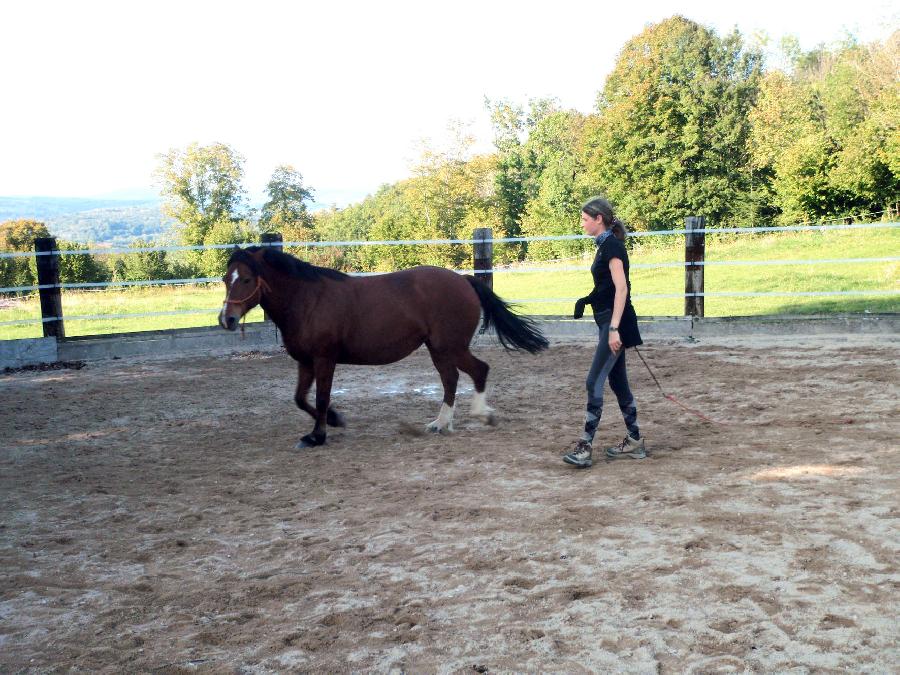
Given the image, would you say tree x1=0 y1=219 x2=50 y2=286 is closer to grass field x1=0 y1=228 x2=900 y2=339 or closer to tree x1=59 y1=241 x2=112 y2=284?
tree x1=59 y1=241 x2=112 y2=284

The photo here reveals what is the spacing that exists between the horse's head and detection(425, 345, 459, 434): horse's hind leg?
155 centimetres

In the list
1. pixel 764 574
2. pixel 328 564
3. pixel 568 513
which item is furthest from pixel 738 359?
pixel 328 564

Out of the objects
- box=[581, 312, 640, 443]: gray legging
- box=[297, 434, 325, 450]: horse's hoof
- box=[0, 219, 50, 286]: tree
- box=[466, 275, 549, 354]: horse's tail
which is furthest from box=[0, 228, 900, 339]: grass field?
box=[0, 219, 50, 286]: tree

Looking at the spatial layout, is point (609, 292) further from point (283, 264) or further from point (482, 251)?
point (482, 251)

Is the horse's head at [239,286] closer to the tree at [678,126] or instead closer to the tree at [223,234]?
the tree at [223,234]

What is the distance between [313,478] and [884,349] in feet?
22.7

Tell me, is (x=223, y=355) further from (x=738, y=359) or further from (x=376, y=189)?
(x=376, y=189)

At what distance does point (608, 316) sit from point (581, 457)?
93cm

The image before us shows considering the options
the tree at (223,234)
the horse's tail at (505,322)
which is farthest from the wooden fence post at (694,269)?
the tree at (223,234)

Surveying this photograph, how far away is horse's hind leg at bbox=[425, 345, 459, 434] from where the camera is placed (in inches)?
244

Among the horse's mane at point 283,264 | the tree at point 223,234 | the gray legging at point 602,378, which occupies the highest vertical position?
the tree at point 223,234

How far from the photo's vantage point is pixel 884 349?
8.73 m

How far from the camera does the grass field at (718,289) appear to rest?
1445 cm

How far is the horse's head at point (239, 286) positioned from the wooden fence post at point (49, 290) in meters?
5.58
